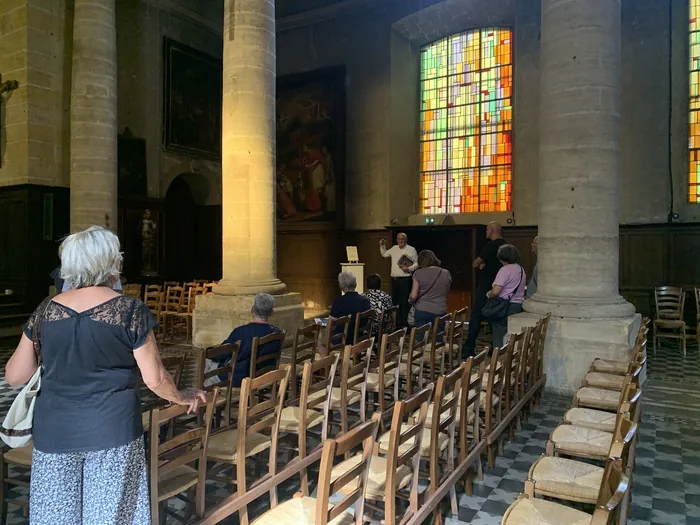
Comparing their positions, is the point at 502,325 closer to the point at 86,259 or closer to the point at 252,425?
the point at 252,425

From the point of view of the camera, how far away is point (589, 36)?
5.86m

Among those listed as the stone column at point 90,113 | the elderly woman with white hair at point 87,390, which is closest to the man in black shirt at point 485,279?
the elderly woman with white hair at point 87,390

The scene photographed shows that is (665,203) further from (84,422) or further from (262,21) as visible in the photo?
(84,422)

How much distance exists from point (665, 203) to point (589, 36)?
5.95 m

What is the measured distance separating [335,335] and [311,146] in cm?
987

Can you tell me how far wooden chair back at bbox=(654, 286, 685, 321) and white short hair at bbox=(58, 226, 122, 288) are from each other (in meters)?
9.05

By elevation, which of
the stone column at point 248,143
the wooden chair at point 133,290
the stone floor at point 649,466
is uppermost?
the stone column at point 248,143

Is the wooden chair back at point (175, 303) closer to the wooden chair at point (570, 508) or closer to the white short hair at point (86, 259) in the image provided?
the white short hair at point (86, 259)

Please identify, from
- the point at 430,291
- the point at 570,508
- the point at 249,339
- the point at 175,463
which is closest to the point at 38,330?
the point at 175,463

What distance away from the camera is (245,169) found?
7980 mm

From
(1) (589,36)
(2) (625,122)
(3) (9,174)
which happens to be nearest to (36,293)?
(3) (9,174)

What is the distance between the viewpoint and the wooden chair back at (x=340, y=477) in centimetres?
197

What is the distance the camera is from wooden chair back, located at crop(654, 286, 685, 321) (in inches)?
355

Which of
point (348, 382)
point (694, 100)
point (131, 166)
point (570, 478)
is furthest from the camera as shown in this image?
point (131, 166)
